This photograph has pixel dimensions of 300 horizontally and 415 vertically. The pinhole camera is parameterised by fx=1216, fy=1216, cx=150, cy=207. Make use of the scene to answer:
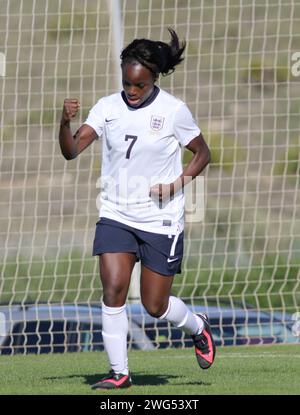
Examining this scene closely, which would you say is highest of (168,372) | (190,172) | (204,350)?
(190,172)

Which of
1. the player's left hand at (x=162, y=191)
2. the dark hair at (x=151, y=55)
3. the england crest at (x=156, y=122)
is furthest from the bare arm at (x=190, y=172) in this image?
the dark hair at (x=151, y=55)

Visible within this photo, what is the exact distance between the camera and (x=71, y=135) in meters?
7.35

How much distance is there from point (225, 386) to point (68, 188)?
342 inches

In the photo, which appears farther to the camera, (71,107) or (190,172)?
(190,172)

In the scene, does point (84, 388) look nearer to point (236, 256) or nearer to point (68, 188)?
point (236, 256)

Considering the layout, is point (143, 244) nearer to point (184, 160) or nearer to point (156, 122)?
point (156, 122)

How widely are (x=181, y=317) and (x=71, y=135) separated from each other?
1415mm

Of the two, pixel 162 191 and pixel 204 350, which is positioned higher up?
pixel 162 191

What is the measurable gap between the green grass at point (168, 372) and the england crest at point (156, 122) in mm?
1583

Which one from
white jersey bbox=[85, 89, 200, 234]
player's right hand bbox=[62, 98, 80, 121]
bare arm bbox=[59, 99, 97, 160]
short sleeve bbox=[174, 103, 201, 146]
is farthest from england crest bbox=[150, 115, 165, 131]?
player's right hand bbox=[62, 98, 80, 121]

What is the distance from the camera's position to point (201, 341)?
26.3 ft

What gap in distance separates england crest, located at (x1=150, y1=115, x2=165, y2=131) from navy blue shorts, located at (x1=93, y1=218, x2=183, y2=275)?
625 millimetres

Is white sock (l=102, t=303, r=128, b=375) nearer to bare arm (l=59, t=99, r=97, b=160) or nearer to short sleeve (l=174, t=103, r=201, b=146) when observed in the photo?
bare arm (l=59, t=99, r=97, b=160)


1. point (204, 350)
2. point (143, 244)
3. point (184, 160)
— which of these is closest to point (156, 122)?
point (143, 244)
